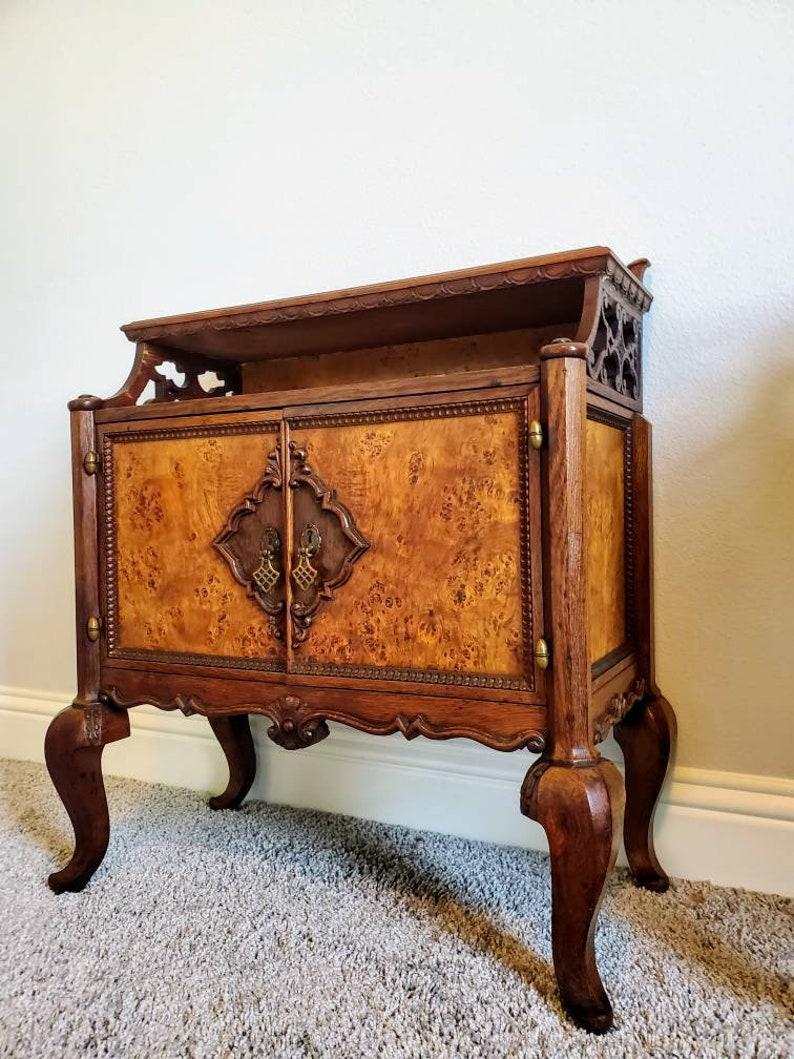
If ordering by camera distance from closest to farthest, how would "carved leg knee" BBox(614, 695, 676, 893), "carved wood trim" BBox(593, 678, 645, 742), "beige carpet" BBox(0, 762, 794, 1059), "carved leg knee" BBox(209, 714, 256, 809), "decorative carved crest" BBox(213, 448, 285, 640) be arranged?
"beige carpet" BBox(0, 762, 794, 1059), "carved wood trim" BBox(593, 678, 645, 742), "decorative carved crest" BBox(213, 448, 285, 640), "carved leg knee" BBox(614, 695, 676, 893), "carved leg knee" BBox(209, 714, 256, 809)

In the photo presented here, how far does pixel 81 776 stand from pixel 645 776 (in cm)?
89

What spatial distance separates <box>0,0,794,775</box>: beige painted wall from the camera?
3.95 ft

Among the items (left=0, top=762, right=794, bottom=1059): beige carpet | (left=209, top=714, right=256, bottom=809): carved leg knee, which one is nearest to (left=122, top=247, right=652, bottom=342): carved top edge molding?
(left=209, top=714, right=256, bottom=809): carved leg knee

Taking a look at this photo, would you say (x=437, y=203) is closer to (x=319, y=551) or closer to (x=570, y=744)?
(x=319, y=551)

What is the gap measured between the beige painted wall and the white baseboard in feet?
0.23

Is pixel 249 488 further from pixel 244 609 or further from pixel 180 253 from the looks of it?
pixel 180 253

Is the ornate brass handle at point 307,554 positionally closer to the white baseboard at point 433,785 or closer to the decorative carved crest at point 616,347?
the decorative carved crest at point 616,347

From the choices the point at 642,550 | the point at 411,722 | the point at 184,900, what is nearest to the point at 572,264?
the point at 642,550

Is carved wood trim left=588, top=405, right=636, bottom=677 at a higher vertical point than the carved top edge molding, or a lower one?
lower

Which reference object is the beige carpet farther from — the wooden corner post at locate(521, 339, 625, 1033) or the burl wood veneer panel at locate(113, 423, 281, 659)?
the burl wood veneer panel at locate(113, 423, 281, 659)

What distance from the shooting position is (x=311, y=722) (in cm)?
108

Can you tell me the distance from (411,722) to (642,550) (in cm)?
47

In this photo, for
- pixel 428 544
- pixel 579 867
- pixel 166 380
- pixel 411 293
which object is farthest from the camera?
pixel 166 380

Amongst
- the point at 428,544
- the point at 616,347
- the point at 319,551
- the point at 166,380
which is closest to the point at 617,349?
the point at 616,347
